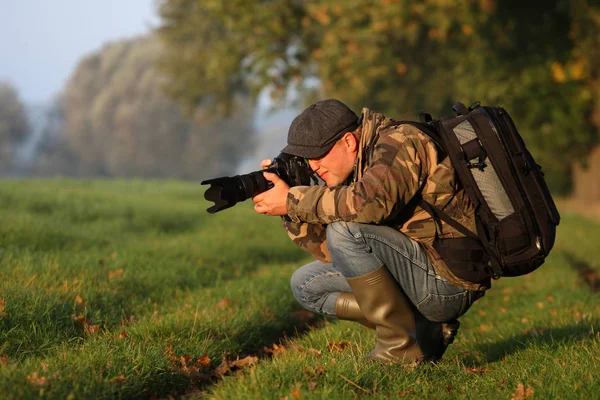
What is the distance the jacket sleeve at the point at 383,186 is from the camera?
402 cm

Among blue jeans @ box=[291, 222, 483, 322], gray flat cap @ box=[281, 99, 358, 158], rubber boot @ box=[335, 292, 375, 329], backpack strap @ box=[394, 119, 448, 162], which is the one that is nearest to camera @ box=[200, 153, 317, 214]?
gray flat cap @ box=[281, 99, 358, 158]

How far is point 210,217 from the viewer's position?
14266 millimetres

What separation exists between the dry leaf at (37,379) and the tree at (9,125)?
7008cm

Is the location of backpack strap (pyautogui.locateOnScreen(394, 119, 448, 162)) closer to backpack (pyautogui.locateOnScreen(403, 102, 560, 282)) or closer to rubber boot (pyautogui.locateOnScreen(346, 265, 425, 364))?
backpack (pyautogui.locateOnScreen(403, 102, 560, 282))

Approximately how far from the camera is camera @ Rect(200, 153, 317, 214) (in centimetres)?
416

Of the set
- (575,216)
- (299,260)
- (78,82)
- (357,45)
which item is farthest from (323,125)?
(78,82)

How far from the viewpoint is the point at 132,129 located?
63.8 metres

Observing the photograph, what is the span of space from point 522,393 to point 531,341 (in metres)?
1.45

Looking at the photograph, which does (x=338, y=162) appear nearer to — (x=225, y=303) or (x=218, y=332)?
(x=218, y=332)

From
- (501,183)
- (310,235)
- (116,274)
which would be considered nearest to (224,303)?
(116,274)

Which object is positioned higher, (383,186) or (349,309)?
(383,186)

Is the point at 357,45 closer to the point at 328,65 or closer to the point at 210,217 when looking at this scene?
the point at 328,65

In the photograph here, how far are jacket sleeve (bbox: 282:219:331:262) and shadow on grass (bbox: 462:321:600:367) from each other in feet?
4.11

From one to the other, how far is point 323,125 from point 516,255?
1.33 meters
